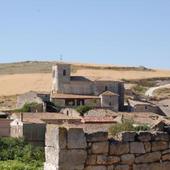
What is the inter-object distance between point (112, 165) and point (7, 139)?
35923 mm

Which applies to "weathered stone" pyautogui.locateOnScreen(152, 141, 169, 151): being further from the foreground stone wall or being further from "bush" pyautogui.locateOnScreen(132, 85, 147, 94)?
"bush" pyautogui.locateOnScreen(132, 85, 147, 94)

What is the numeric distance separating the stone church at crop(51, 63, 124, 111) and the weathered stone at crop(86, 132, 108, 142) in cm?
5768

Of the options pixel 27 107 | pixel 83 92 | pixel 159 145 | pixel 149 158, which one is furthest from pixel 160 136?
pixel 83 92

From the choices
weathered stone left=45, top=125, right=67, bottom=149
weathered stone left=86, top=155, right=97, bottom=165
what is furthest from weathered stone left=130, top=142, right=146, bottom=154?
weathered stone left=45, top=125, right=67, bottom=149

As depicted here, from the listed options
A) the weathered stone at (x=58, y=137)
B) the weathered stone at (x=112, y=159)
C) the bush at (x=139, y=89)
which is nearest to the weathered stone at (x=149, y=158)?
the weathered stone at (x=112, y=159)

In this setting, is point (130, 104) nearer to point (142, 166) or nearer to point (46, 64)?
point (142, 166)

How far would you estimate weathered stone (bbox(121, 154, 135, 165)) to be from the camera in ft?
31.8

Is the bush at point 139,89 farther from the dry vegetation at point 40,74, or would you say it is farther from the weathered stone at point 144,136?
the weathered stone at point 144,136

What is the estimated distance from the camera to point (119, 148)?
9.63 m

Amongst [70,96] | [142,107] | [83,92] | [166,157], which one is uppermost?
[166,157]

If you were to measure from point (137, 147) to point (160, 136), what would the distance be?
1.73 ft

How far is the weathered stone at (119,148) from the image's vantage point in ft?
31.5

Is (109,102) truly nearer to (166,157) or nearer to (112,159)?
(166,157)

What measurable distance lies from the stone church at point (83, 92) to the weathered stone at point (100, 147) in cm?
5763
